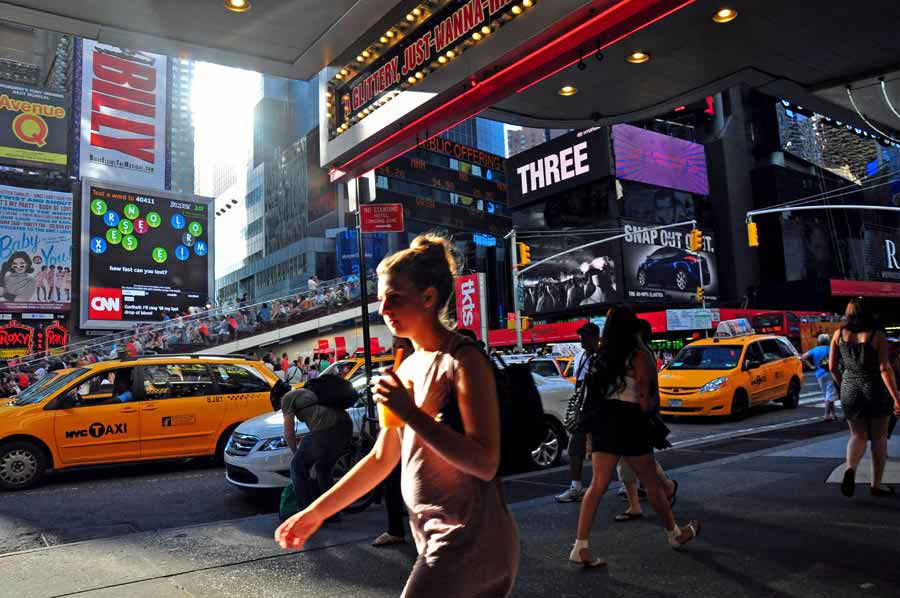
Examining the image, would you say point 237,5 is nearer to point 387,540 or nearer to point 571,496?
point 387,540

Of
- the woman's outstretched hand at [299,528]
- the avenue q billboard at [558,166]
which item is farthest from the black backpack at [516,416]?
the avenue q billboard at [558,166]

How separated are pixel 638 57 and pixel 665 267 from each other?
4717 centimetres

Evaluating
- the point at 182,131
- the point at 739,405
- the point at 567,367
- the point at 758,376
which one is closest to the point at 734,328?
the point at 758,376

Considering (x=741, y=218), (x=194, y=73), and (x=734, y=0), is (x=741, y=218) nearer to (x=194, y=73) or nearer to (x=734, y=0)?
(x=734, y=0)

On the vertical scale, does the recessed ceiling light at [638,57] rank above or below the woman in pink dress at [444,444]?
above

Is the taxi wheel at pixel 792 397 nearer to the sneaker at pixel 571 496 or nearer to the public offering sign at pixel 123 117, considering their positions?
the sneaker at pixel 571 496

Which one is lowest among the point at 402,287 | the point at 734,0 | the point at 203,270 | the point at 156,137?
the point at 402,287

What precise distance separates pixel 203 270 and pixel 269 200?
67.7 meters

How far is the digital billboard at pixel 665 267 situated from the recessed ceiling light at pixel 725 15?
1695 inches

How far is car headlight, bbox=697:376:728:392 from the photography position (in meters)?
→ 14.6

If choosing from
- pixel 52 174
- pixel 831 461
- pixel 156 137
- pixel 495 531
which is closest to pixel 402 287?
pixel 495 531

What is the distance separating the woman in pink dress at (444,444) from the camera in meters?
1.86

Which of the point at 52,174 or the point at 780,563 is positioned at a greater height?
the point at 52,174

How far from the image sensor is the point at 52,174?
3981cm
